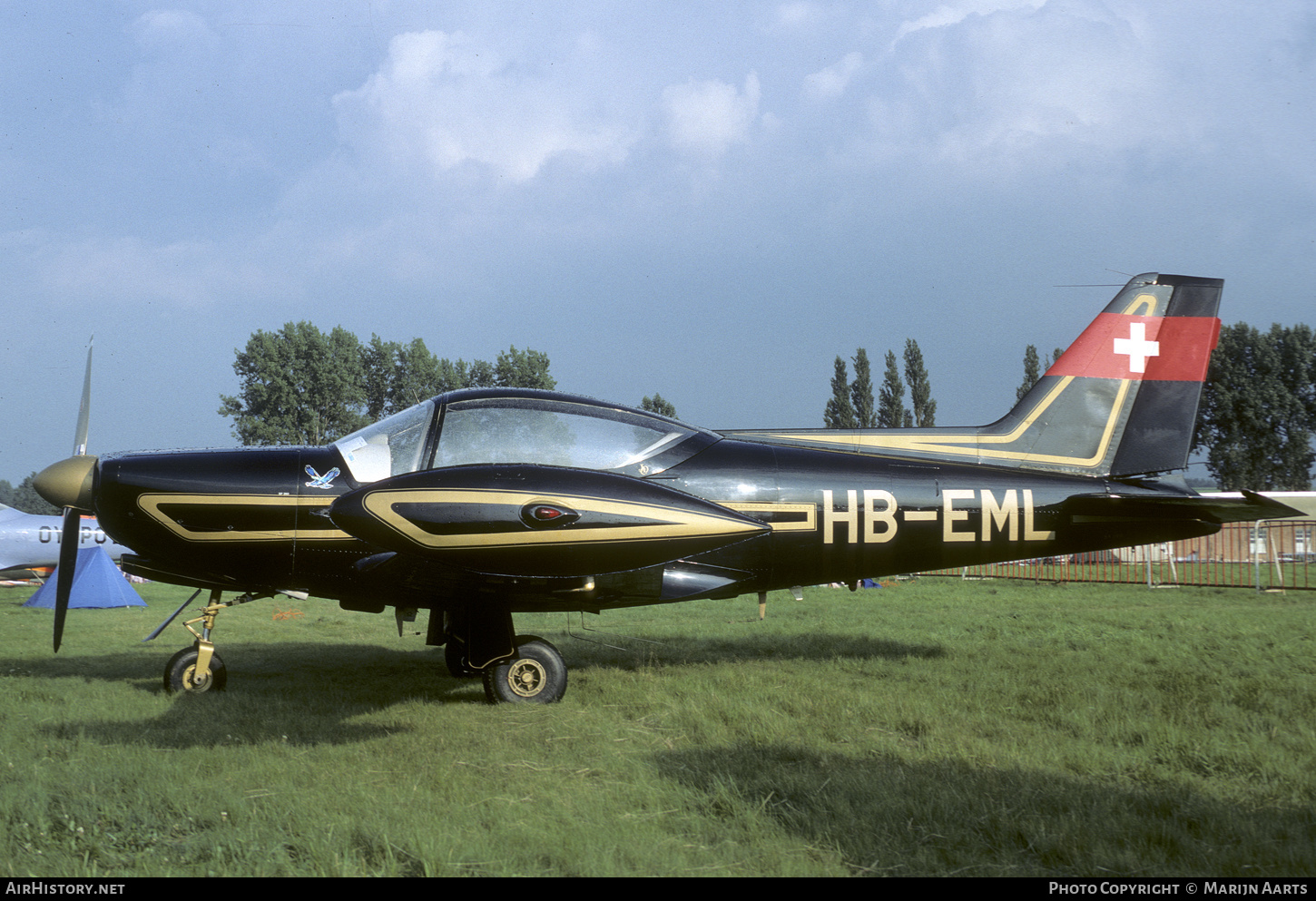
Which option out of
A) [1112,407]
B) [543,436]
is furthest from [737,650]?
[1112,407]

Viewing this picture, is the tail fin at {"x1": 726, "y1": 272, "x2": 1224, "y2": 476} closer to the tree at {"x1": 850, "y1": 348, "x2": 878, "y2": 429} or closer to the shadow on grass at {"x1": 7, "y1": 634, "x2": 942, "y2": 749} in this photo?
the shadow on grass at {"x1": 7, "y1": 634, "x2": 942, "y2": 749}

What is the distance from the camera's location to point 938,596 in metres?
15.1

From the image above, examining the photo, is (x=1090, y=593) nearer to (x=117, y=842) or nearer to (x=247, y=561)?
(x=247, y=561)

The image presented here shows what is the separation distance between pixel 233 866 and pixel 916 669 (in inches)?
230

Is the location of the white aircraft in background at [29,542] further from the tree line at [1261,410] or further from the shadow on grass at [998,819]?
the tree line at [1261,410]

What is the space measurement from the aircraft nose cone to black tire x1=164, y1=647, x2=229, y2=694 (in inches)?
60.0

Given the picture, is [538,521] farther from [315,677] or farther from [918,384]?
[918,384]

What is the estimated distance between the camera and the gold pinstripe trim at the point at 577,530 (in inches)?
171

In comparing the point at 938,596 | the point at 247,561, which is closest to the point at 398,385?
the point at 938,596

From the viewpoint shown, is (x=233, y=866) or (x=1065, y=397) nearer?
(x=233, y=866)

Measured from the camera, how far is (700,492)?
257 inches

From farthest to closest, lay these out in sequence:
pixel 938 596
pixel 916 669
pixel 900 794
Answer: pixel 938 596 → pixel 916 669 → pixel 900 794

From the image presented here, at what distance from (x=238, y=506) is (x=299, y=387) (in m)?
44.4

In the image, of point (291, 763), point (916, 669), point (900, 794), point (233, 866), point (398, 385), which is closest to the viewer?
point (233, 866)
